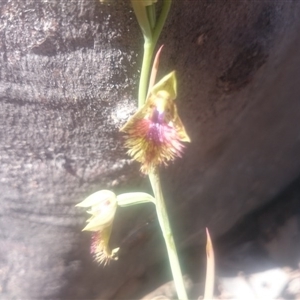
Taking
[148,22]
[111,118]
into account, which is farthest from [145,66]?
[111,118]

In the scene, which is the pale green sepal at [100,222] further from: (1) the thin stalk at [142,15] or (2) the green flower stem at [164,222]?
(1) the thin stalk at [142,15]

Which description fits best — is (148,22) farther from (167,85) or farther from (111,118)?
(111,118)

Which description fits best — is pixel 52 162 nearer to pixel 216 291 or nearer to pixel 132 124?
pixel 132 124

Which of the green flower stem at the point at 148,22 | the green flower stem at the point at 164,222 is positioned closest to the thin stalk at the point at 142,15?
the green flower stem at the point at 148,22

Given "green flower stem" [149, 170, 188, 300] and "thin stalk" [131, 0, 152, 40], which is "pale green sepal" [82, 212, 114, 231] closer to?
"green flower stem" [149, 170, 188, 300]

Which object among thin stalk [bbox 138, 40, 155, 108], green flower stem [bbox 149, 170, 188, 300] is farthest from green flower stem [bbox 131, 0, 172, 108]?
green flower stem [bbox 149, 170, 188, 300]

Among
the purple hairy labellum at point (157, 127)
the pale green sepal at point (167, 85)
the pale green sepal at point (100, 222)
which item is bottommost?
the pale green sepal at point (100, 222)

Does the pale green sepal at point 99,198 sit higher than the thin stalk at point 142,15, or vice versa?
the thin stalk at point 142,15
